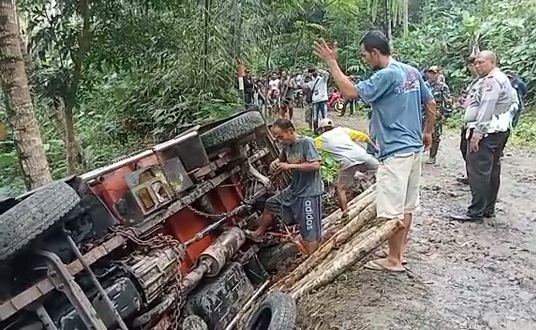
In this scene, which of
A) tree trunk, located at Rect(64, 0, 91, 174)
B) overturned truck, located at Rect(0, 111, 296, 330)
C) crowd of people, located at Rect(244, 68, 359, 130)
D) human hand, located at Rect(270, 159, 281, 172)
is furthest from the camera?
crowd of people, located at Rect(244, 68, 359, 130)

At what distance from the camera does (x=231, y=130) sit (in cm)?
473

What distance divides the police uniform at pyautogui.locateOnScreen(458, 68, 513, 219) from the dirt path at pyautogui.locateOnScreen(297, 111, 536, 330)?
0.29 m

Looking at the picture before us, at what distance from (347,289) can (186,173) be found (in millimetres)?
1520

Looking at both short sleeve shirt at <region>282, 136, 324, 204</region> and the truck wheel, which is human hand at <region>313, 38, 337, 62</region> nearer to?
short sleeve shirt at <region>282, 136, 324, 204</region>

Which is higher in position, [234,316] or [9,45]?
[9,45]

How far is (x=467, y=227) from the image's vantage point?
5.50 m

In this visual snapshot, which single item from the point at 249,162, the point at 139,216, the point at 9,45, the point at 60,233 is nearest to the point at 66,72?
the point at 9,45

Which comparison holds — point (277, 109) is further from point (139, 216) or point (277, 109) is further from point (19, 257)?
point (19, 257)

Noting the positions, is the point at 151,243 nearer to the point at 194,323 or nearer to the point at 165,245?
the point at 165,245

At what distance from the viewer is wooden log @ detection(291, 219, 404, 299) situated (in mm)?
3895

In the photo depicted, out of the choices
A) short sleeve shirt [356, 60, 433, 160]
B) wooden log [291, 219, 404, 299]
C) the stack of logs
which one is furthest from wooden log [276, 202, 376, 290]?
short sleeve shirt [356, 60, 433, 160]

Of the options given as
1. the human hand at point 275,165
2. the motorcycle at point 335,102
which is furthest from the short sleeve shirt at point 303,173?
the motorcycle at point 335,102

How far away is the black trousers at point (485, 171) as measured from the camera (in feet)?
18.0

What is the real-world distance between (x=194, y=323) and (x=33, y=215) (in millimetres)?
1469
